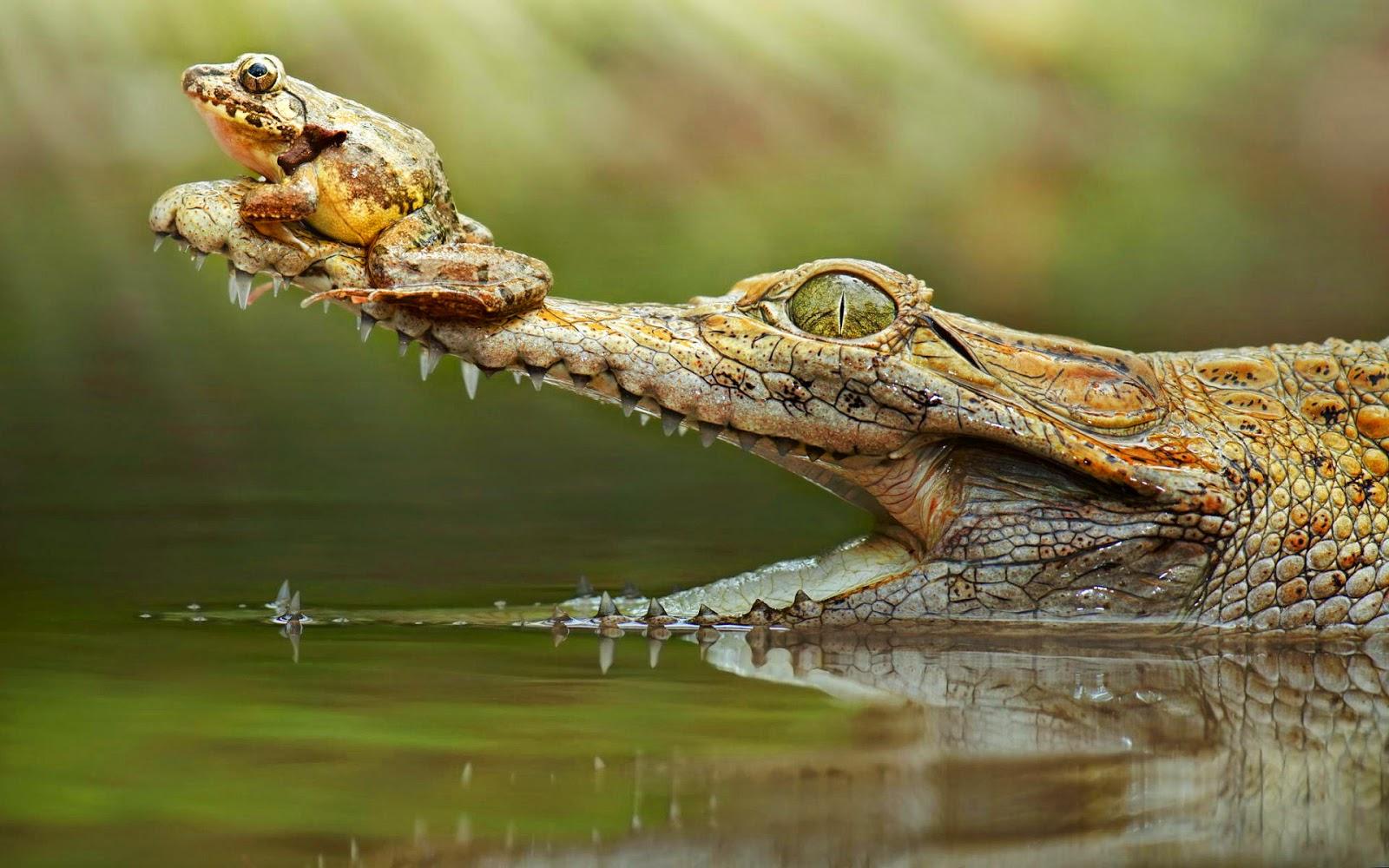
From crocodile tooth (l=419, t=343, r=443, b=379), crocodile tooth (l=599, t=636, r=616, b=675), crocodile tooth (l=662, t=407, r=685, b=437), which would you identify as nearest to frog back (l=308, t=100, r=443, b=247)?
crocodile tooth (l=419, t=343, r=443, b=379)

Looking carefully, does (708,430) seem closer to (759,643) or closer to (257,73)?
(759,643)

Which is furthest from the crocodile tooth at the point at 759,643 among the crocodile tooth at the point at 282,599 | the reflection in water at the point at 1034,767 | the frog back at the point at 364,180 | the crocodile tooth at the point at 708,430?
the frog back at the point at 364,180

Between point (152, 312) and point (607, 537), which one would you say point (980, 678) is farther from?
point (152, 312)

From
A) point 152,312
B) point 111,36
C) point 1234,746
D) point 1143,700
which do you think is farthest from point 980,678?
point 111,36

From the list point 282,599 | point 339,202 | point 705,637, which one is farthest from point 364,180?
point 705,637

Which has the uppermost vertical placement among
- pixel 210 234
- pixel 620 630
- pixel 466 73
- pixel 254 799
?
pixel 466 73

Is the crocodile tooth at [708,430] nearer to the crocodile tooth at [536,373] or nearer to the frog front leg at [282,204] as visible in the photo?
the crocodile tooth at [536,373]
